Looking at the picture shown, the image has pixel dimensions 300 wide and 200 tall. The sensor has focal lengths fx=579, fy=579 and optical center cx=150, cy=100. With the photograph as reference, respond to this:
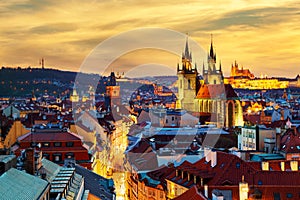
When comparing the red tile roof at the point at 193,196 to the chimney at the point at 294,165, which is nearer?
the red tile roof at the point at 193,196

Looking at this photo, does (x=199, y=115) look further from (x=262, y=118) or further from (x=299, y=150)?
(x=299, y=150)

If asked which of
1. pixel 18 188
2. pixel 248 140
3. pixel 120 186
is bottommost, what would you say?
pixel 120 186

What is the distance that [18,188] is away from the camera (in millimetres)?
17109

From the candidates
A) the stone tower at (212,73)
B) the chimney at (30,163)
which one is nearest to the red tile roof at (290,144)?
the chimney at (30,163)

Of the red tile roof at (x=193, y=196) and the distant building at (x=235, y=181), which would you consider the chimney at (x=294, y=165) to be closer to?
the distant building at (x=235, y=181)

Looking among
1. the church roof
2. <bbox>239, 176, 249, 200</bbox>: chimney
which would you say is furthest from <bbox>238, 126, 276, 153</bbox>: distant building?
the church roof

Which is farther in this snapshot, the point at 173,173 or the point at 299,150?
the point at 299,150

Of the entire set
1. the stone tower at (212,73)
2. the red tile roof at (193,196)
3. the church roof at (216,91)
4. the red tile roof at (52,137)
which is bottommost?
the red tile roof at (193,196)

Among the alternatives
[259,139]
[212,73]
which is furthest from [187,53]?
[259,139]

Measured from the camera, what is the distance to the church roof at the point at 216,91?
4550 inches

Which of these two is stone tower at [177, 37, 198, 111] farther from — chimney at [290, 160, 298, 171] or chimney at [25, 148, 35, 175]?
chimney at [25, 148, 35, 175]

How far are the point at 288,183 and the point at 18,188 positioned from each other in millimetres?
20440

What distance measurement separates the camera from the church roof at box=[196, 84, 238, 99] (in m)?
116

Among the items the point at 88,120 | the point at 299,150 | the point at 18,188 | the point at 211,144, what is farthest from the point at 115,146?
the point at 18,188
